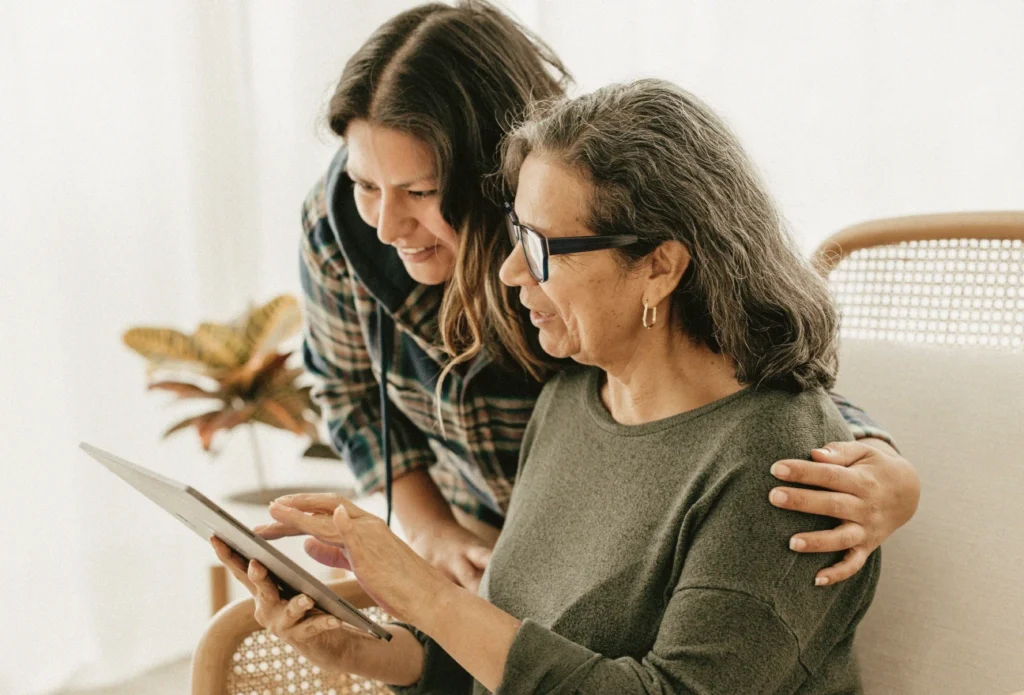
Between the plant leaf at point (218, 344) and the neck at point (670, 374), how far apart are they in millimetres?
1348

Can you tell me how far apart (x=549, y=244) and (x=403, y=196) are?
0.99ft

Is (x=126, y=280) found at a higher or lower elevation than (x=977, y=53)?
lower

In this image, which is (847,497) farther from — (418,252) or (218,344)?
(218,344)

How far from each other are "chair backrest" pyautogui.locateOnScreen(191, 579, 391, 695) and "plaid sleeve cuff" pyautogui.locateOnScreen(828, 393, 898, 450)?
0.71 m

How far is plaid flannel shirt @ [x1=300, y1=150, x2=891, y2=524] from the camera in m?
1.51

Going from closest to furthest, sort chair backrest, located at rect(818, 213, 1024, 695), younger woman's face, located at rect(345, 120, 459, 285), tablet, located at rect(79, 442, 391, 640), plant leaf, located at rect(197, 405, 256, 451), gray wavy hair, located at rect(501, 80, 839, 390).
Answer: tablet, located at rect(79, 442, 391, 640)
gray wavy hair, located at rect(501, 80, 839, 390)
chair backrest, located at rect(818, 213, 1024, 695)
younger woman's face, located at rect(345, 120, 459, 285)
plant leaf, located at rect(197, 405, 256, 451)

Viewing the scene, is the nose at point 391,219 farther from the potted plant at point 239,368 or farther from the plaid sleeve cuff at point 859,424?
the potted plant at point 239,368

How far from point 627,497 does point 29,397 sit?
177 centimetres

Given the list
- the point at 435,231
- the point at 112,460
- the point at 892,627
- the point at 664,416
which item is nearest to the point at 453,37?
the point at 435,231

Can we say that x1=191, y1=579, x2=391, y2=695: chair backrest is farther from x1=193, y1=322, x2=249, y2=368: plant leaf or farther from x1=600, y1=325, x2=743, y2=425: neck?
x1=193, y1=322, x2=249, y2=368: plant leaf

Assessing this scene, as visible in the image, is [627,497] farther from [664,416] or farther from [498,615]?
[498,615]

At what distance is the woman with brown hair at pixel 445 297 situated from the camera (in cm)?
117

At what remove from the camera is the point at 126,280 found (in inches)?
100

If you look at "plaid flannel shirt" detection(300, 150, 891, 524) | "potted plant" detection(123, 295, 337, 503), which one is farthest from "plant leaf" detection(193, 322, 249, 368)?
"plaid flannel shirt" detection(300, 150, 891, 524)
